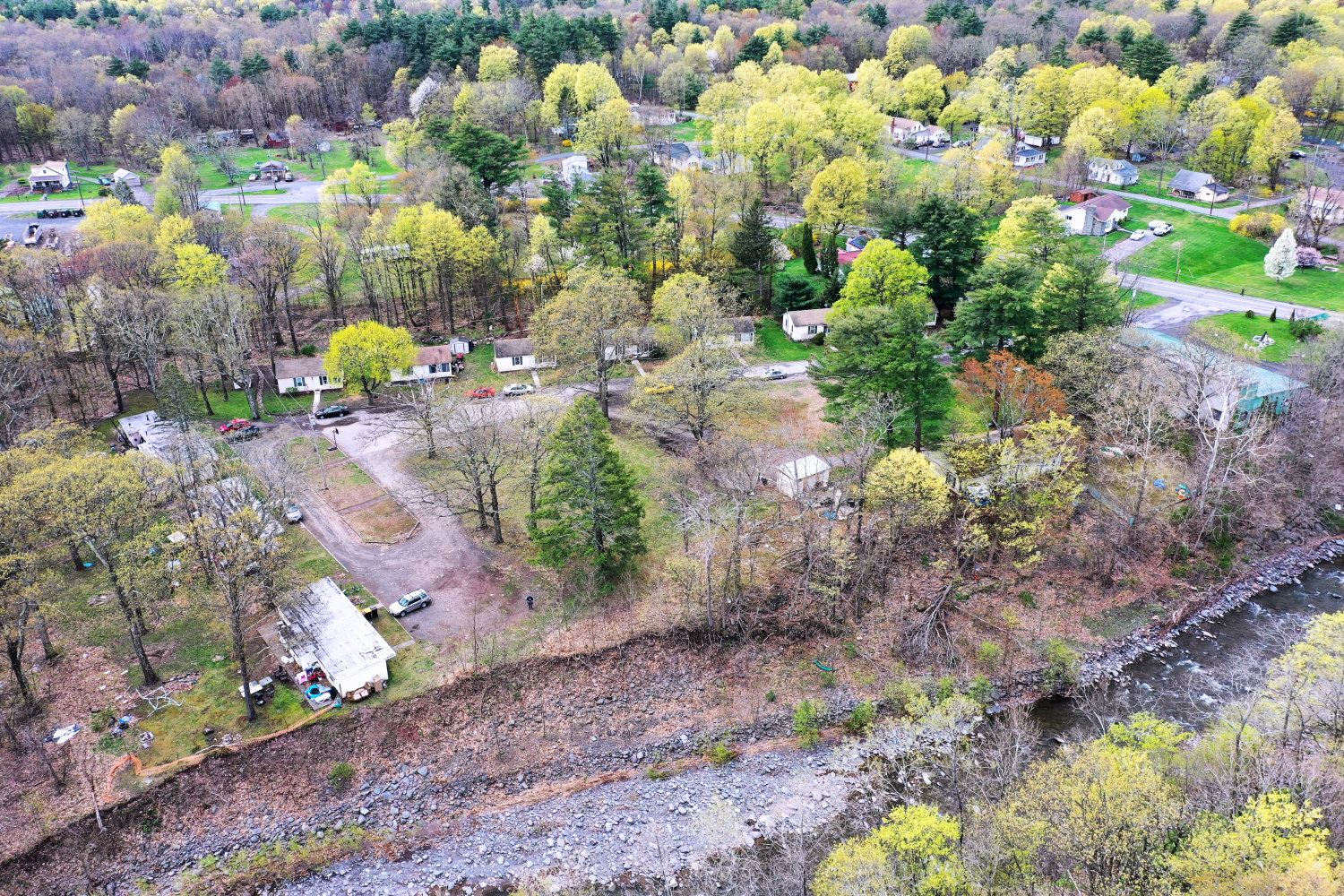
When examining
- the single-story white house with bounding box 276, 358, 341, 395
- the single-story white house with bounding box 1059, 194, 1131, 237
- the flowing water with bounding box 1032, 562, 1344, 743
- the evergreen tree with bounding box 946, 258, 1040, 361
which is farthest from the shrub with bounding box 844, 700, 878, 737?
the single-story white house with bounding box 1059, 194, 1131, 237

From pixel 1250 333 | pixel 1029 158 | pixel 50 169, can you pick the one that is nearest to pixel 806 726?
pixel 1250 333

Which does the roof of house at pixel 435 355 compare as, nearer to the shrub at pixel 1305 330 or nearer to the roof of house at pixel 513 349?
the roof of house at pixel 513 349

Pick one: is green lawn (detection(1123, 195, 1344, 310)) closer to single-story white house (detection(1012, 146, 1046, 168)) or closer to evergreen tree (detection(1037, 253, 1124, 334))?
single-story white house (detection(1012, 146, 1046, 168))

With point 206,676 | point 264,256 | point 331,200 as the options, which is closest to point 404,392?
point 264,256

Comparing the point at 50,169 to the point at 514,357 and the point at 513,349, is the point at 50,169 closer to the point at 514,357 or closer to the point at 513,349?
the point at 513,349

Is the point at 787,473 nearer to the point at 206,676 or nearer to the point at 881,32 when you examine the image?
the point at 206,676

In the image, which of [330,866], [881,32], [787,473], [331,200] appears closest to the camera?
[330,866]

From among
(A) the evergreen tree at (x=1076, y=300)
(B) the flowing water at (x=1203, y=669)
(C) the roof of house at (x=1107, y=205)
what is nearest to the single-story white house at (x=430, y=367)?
(A) the evergreen tree at (x=1076, y=300)
